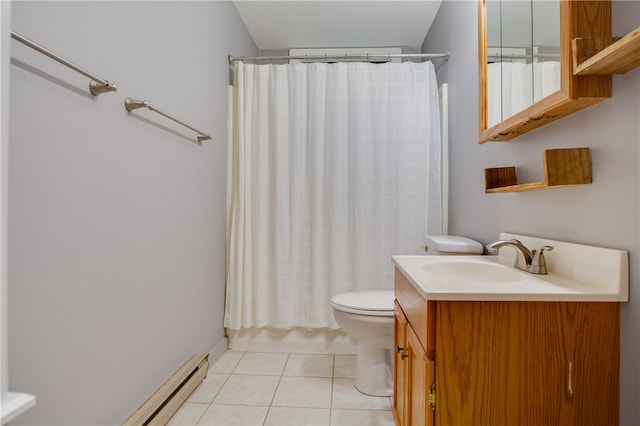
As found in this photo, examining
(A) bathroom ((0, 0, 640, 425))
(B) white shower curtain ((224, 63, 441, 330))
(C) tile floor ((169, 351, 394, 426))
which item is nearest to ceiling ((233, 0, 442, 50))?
(B) white shower curtain ((224, 63, 441, 330))

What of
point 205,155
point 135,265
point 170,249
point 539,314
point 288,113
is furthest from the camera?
point 288,113

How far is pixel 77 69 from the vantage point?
0.95 metres

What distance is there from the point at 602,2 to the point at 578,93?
229mm

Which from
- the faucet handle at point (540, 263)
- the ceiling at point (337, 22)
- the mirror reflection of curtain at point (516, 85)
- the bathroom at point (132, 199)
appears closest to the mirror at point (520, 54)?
the mirror reflection of curtain at point (516, 85)

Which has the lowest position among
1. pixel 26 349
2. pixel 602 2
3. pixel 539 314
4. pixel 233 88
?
pixel 26 349

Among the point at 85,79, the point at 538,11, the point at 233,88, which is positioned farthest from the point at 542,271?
the point at 233,88

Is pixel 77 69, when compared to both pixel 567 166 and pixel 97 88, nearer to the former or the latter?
pixel 97 88

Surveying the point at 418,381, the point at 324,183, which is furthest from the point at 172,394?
the point at 324,183

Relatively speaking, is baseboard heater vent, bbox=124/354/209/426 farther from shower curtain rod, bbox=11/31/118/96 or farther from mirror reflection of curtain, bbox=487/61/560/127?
mirror reflection of curtain, bbox=487/61/560/127

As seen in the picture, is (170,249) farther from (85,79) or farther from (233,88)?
(233,88)

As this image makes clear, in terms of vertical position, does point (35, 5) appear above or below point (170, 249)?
above

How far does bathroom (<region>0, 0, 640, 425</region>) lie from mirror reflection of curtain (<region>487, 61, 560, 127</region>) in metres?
0.11

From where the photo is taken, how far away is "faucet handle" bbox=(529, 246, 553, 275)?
3.36 feet

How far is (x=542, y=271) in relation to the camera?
102 cm
